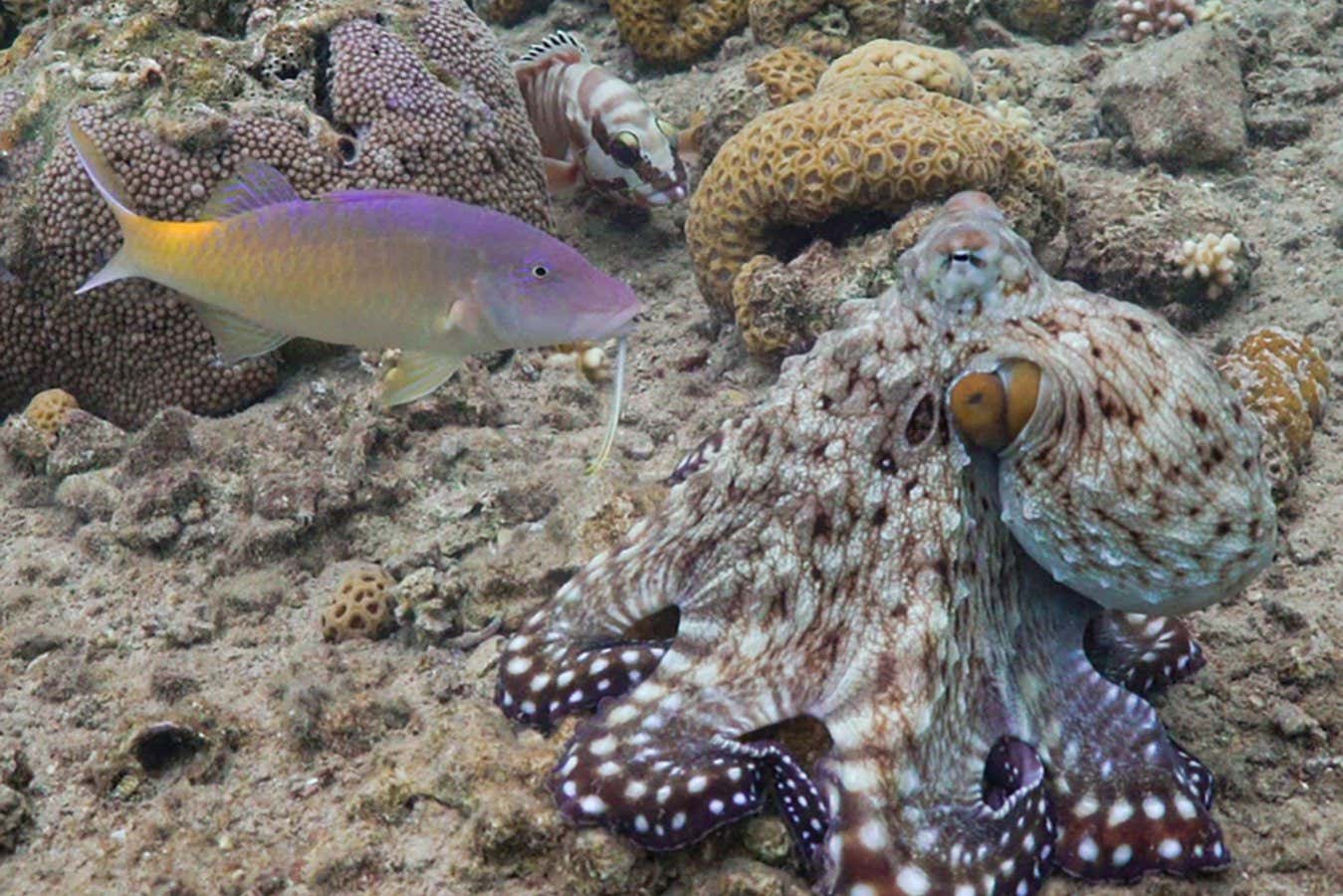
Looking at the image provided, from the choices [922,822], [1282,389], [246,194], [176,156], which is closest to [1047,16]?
[1282,389]

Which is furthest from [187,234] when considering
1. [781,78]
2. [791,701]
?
[781,78]

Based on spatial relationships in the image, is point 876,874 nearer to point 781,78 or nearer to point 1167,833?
point 1167,833

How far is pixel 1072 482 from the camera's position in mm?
2059

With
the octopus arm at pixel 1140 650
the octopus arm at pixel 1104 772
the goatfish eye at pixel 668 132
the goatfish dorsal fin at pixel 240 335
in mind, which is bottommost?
the goatfish eye at pixel 668 132

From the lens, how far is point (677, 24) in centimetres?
848

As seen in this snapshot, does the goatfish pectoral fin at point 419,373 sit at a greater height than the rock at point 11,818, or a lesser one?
greater

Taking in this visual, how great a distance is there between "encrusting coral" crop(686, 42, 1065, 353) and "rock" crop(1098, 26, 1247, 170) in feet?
4.96

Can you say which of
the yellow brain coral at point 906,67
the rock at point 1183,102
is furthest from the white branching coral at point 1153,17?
the yellow brain coral at point 906,67

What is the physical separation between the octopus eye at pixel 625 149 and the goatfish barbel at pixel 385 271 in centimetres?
351

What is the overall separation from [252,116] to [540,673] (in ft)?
12.7

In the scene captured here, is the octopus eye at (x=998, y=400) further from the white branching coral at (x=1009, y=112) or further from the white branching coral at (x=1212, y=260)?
the white branching coral at (x=1009, y=112)

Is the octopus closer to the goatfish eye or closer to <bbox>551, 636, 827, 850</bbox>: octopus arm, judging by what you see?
<bbox>551, 636, 827, 850</bbox>: octopus arm

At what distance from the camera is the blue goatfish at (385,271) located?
2836 millimetres

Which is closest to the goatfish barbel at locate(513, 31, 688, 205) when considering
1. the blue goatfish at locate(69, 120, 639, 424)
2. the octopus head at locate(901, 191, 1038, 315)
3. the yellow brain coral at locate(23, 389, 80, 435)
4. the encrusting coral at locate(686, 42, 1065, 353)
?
the encrusting coral at locate(686, 42, 1065, 353)
